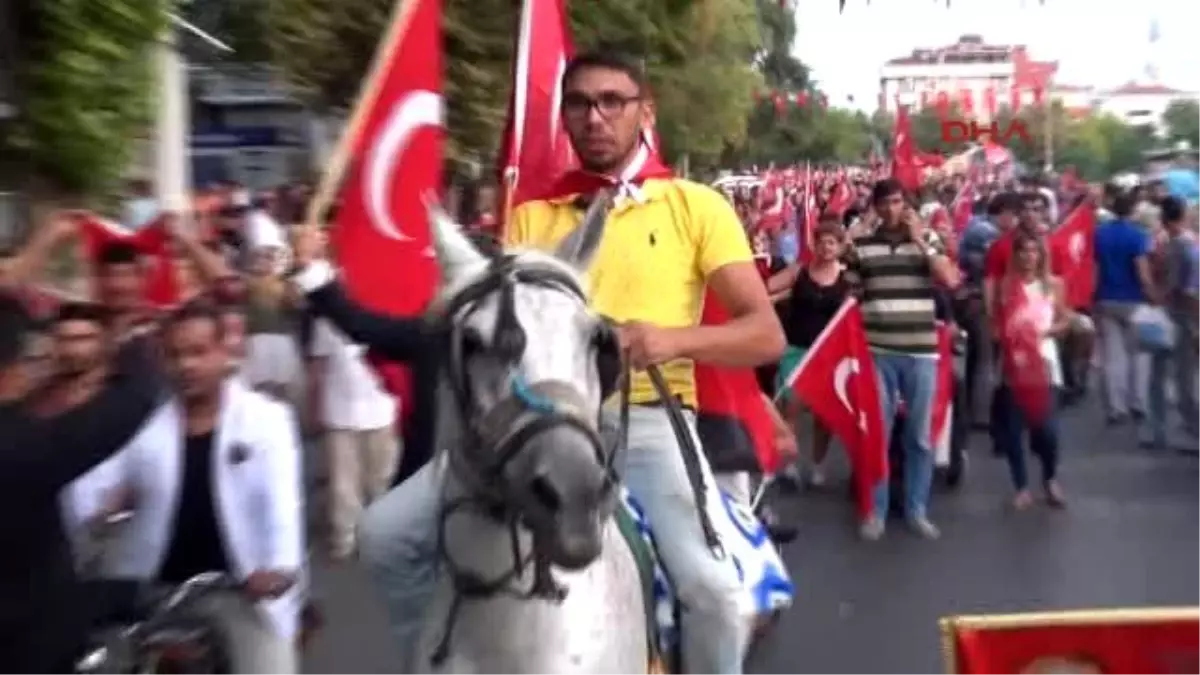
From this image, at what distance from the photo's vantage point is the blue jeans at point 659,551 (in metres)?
5.12

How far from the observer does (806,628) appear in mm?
10438

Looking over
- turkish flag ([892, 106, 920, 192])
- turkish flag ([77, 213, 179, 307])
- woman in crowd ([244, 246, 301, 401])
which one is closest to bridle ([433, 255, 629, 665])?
turkish flag ([77, 213, 179, 307])

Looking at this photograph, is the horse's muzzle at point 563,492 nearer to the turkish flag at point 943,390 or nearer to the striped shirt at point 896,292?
the striped shirt at point 896,292

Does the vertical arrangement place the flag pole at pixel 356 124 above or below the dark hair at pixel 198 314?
above

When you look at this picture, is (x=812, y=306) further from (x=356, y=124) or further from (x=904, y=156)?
(x=904, y=156)

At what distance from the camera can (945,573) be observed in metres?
11.9

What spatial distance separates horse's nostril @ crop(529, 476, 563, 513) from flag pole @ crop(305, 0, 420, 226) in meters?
2.66

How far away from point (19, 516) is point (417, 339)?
99 cm

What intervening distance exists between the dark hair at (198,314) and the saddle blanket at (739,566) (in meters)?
1.32

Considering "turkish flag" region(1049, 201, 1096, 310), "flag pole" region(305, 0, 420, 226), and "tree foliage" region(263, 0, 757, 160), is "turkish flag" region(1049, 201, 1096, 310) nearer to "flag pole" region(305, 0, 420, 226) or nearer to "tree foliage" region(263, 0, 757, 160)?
"tree foliage" region(263, 0, 757, 160)

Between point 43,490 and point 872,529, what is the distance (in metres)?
8.51

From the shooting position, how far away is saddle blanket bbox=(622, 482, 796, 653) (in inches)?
216

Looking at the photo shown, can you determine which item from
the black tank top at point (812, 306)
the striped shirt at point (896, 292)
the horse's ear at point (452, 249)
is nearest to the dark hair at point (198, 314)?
the horse's ear at point (452, 249)

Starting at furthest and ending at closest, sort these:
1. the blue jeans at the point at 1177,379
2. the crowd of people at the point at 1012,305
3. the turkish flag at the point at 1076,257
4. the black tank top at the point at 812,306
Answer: the turkish flag at the point at 1076,257, the blue jeans at the point at 1177,379, the black tank top at the point at 812,306, the crowd of people at the point at 1012,305
